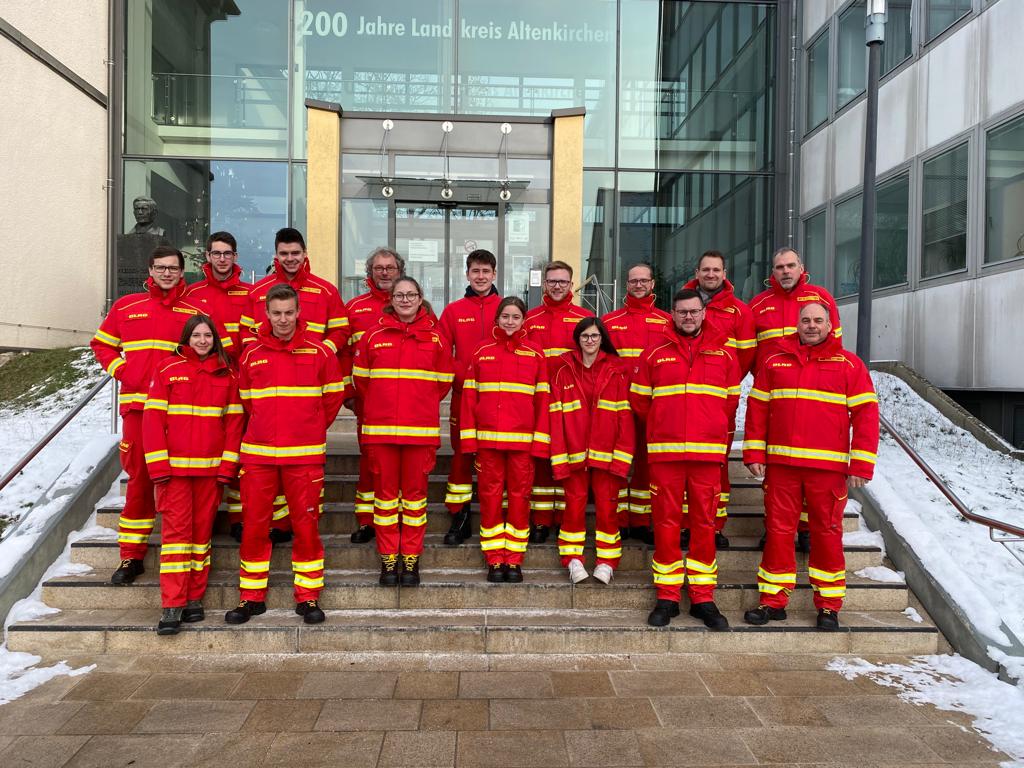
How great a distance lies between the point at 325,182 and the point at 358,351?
7882 mm

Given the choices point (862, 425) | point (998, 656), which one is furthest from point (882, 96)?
point (998, 656)

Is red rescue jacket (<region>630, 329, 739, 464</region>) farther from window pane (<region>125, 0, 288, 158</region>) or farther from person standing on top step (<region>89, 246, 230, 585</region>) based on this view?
window pane (<region>125, 0, 288, 158</region>)

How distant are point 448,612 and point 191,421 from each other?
218 cm

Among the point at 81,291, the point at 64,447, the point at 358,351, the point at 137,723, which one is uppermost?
the point at 81,291

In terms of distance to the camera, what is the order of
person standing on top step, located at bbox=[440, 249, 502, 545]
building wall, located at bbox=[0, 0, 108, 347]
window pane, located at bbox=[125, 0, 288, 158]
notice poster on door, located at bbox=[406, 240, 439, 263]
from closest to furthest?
person standing on top step, located at bbox=[440, 249, 502, 545], building wall, located at bbox=[0, 0, 108, 347], notice poster on door, located at bbox=[406, 240, 439, 263], window pane, located at bbox=[125, 0, 288, 158]

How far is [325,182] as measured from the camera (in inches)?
467

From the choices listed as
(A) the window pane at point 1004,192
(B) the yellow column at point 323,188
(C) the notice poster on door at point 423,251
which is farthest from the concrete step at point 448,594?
(C) the notice poster on door at point 423,251

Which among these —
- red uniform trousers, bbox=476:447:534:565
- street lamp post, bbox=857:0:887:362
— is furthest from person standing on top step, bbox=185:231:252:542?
street lamp post, bbox=857:0:887:362

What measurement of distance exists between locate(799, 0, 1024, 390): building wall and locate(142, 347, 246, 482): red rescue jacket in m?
8.43

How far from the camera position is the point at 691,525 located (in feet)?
15.2

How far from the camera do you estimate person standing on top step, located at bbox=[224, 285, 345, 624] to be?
14.6ft

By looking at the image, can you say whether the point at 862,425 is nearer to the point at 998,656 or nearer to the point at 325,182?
the point at 998,656

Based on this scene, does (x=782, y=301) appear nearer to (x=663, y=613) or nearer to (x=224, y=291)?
(x=663, y=613)

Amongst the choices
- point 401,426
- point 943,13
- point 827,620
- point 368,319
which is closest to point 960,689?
point 827,620
